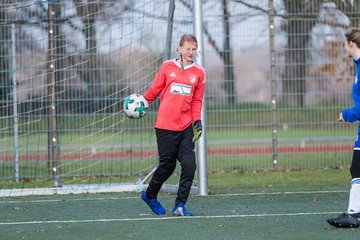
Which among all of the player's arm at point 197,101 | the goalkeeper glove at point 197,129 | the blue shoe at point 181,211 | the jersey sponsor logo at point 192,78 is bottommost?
the blue shoe at point 181,211

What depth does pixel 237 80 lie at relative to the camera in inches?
590

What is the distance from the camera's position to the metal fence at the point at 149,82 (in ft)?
43.3

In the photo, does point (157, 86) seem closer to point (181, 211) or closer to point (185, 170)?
point (185, 170)

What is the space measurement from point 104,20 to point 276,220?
252 inches

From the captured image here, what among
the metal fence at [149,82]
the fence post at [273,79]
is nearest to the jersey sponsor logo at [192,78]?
the metal fence at [149,82]

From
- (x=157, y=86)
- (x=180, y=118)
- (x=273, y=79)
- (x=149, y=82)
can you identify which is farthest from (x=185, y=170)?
(x=273, y=79)

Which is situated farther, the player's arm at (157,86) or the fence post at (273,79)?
the fence post at (273,79)

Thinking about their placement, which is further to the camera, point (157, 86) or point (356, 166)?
point (157, 86)

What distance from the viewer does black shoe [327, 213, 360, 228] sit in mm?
7418

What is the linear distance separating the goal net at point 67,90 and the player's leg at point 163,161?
4.15 m

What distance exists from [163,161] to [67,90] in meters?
5.32

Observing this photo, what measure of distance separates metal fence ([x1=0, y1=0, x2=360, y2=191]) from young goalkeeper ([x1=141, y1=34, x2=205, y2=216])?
9.46 feet

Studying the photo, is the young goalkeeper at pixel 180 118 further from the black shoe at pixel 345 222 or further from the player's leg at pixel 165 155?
the black shoe at pixel 345 222

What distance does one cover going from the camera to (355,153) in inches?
303
